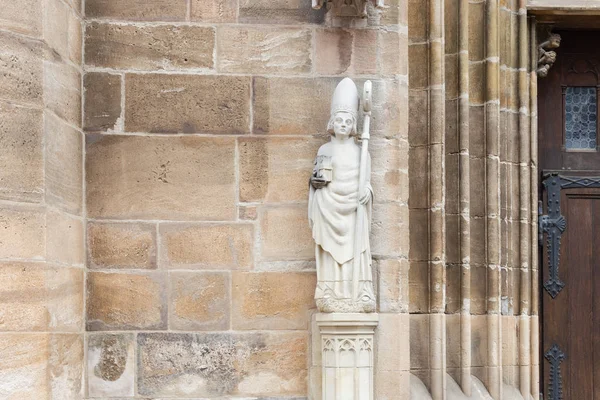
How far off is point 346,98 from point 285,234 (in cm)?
83

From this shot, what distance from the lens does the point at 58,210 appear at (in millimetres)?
6129

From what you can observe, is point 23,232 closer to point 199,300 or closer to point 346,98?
point 199,300

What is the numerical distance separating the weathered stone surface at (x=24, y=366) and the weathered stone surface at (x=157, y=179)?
96cm

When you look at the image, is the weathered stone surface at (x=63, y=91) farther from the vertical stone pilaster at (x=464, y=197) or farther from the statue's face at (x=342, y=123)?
the vertical stone pilaster at (x=464, y=197)

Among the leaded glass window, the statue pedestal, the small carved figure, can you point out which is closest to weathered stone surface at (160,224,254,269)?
the statue pedestal

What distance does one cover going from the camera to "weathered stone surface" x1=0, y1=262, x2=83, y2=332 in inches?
228

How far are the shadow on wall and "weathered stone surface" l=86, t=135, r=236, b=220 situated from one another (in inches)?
58.8

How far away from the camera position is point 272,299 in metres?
6.55

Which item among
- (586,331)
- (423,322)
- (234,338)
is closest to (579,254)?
(586,331)

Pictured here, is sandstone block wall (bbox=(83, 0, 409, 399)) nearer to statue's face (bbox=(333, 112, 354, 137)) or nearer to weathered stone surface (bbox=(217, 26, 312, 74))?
weathered stone surface (bbox=(217, 26, 312, 74))

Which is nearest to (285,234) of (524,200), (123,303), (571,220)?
(123,303)

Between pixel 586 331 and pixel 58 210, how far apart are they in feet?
12.1

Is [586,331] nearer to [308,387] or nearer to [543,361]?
[543,361]

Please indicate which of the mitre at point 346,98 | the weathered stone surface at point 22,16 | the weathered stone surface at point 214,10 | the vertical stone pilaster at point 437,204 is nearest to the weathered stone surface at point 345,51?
the mitre at point 346,98
